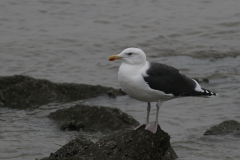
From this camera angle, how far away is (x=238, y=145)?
7.77m

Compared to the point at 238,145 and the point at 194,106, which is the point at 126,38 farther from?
the point at 238,145

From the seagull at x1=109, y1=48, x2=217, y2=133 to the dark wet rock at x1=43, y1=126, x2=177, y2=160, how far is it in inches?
6.9

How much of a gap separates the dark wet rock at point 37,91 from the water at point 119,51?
33cm

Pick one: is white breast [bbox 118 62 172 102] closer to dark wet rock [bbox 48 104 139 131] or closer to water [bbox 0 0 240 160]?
water [bbox 0 0 240 160]

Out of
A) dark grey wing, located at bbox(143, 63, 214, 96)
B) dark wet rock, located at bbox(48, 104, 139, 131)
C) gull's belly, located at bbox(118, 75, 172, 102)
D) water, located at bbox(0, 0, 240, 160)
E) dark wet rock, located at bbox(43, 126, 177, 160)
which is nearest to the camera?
gull's belly, located at bbox(118, 75, 172, 102)

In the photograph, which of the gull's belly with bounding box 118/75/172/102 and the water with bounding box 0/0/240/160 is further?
the water with bounding box 0/0/240/160

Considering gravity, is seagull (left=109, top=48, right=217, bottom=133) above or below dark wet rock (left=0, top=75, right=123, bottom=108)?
above

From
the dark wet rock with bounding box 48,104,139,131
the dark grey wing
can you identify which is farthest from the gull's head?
the dark wet rock with bounding box 48,104,139,131

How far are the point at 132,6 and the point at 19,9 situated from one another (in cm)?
569

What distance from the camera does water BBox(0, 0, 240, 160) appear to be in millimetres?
8234

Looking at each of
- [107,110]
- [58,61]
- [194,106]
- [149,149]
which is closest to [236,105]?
[194,106]

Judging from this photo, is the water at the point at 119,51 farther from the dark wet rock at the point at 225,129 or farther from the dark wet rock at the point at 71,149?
the dark wet rock at the point at 71,149

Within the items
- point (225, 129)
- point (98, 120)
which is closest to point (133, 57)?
point (98, 120)

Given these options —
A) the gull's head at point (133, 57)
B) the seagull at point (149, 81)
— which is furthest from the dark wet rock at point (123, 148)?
the gull's head at point (133, 57)
